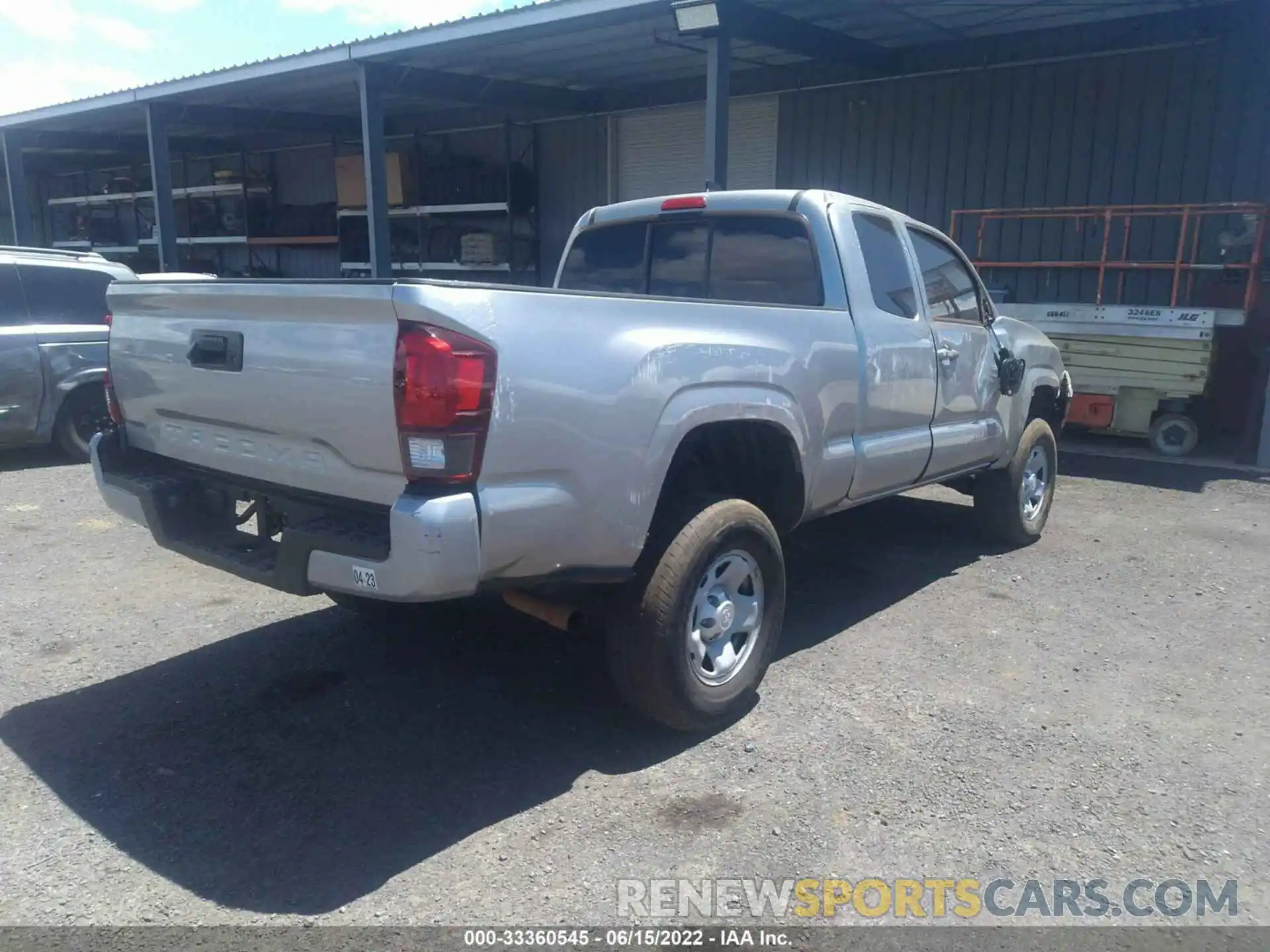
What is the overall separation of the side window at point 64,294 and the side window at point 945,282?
6.87m

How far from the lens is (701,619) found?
3803 millimetres

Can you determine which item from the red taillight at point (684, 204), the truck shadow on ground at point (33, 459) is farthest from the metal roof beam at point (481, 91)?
the red taillight at point (684, 204)

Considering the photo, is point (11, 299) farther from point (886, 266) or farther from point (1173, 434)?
point (1173, 434)

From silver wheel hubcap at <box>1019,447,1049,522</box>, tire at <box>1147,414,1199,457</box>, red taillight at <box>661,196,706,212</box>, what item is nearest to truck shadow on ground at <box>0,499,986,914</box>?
silver wheel hubcap at <box>1019,447,1049,522</box>

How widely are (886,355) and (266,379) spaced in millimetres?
2786

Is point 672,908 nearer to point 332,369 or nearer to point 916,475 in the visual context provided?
point 332,369

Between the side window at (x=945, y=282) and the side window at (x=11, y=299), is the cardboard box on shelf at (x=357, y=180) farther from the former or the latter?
the side window at (x=945, y=282)

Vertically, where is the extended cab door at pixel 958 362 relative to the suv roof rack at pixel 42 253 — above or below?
below

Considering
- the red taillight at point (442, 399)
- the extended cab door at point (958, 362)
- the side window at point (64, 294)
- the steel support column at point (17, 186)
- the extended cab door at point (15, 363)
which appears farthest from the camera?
the steel support column at point (17, 186)

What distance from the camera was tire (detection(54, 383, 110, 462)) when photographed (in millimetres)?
8547

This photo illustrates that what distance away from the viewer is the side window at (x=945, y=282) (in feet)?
17.6

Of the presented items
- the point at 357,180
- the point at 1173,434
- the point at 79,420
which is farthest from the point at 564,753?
the point at 357,180

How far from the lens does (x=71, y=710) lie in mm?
4004

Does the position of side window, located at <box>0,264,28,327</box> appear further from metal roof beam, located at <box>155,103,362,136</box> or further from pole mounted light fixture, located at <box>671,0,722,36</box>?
metal roof beam, located at <box>155,103,362,136</box>
